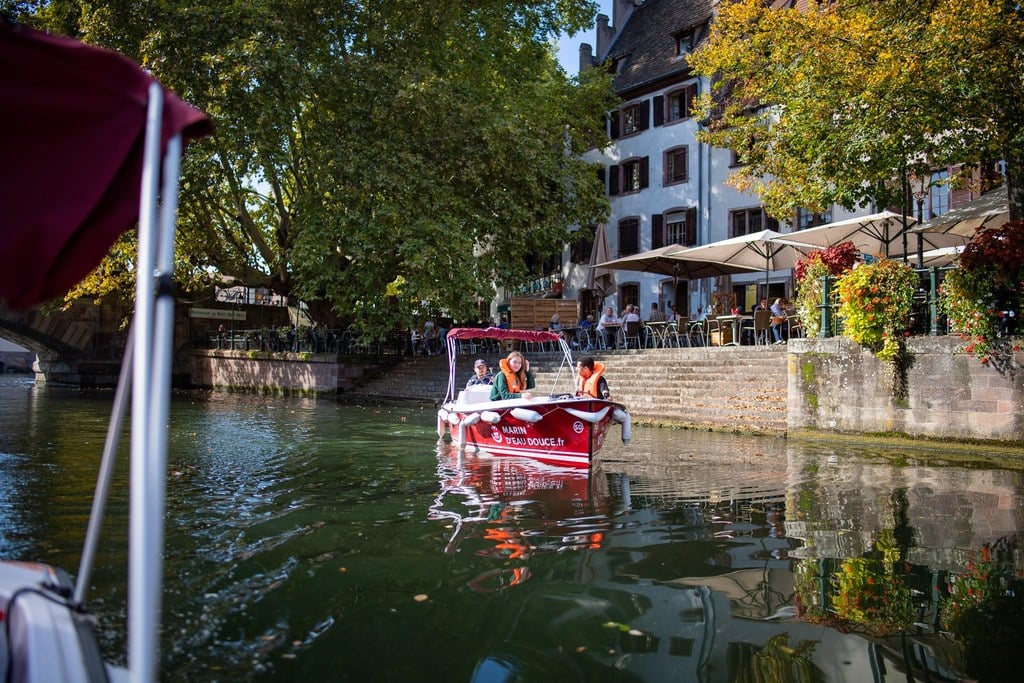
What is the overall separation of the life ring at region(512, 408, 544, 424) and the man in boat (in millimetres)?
837

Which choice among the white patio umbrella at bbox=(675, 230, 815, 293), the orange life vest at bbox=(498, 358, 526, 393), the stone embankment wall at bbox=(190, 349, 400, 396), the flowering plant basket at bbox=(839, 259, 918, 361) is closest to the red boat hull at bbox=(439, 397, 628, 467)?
the orange life vest at bbox=(498, 358, 526, 393)

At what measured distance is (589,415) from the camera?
11422mm

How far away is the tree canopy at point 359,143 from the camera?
23.6 m

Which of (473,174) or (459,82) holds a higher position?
(459,82)

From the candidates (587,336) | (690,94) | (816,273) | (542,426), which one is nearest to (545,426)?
(542,426)

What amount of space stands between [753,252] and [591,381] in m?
11.4

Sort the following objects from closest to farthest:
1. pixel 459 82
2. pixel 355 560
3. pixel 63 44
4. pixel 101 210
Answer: pixel 63 44 → pixel 101 210 → pixel 355 560 → pixel 459 82

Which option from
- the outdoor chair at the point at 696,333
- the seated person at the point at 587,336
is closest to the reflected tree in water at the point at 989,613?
the outdoor chair at the point at 696,333

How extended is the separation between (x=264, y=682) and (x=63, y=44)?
2833 millimetres

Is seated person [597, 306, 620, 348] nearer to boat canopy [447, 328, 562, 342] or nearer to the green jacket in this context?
boat canopy [447, 328, 562, 342]

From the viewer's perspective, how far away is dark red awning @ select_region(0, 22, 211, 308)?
268 centimetres

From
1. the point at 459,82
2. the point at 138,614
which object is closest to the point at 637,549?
the point at 138,614

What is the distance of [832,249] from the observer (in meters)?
16.8

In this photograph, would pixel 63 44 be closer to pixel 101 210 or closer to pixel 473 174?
pixel 101 210
